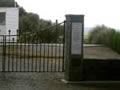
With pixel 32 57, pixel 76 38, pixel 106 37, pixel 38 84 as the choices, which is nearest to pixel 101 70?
pixel 76 38

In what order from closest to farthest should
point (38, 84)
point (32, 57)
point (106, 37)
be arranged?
point (38, 84) → point (32, 57) → point (106, 37)

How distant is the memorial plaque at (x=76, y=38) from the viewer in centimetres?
1016

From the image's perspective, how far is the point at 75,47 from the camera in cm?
1019

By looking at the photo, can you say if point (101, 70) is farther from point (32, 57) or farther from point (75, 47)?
point (32, 57)

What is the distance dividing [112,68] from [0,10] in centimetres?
1989

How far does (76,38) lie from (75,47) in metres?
0.26

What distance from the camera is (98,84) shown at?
1005 centimetres

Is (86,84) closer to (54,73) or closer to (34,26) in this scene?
(54,73)

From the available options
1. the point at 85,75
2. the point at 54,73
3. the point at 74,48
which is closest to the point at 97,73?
the point at 85,75

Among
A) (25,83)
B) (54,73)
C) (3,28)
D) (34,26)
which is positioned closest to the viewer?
(25,83)

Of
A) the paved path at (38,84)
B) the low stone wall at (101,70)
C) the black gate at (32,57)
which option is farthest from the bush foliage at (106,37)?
the paved path at (38,84)

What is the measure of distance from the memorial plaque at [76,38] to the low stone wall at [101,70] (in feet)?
1.30

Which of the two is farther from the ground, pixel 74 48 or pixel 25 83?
pixel 74 48

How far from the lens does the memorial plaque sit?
33.3 ft
